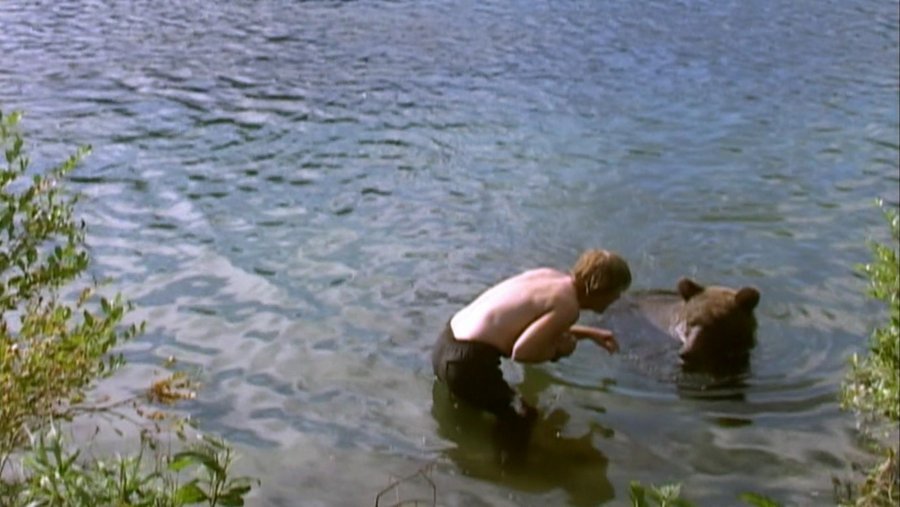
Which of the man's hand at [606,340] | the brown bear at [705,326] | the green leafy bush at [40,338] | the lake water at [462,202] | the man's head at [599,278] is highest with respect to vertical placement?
the green leafy bush at [40,338]

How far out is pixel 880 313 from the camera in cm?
751

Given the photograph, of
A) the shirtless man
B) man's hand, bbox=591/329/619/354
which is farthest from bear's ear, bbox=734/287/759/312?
man's hand, bbox=591/329/619/354

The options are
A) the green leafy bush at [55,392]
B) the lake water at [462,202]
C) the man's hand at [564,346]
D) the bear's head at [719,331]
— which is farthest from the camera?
the bear's head at [719,331]

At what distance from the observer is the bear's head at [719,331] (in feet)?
22.6

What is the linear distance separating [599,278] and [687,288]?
0.90 meters

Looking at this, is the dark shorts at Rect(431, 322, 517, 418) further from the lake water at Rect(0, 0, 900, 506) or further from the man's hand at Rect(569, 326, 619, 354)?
the man's hand at Rect(569, 326, 619, 354)

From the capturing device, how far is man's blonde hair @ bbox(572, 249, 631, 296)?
259 inches

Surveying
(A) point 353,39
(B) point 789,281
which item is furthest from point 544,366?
(A) point 353,39

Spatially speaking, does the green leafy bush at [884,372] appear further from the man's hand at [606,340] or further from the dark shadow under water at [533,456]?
the man's hand at [606,340]

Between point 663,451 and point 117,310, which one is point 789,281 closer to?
point 663,451

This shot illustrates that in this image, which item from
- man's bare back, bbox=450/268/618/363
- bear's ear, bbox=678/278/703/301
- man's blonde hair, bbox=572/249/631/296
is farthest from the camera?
bear's ear, bbox=678/278/703/301

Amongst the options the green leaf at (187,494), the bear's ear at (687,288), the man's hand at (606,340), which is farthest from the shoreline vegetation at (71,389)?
the bear's ear at (687,288)

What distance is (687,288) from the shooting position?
7.25m

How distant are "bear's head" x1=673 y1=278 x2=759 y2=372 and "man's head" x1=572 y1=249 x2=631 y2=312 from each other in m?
0.54
